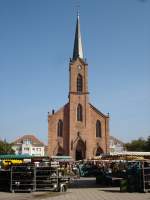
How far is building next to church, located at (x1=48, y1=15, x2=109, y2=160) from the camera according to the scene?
70.2 meters

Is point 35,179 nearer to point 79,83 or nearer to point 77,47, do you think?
point 79,83

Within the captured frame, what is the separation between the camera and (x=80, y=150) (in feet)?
233

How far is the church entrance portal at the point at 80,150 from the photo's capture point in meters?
70.5

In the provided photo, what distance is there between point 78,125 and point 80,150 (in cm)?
442

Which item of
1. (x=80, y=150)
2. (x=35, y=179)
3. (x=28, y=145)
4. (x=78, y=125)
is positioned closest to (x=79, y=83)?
(x=78, y=125)

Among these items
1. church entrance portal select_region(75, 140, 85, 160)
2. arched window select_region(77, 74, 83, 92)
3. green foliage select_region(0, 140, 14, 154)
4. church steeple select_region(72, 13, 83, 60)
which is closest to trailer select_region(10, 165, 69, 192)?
church entrance portal select_region(75, 140, 85, 160)

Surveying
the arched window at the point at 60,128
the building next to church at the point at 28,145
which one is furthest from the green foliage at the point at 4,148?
the building next to church at the point at 28,145

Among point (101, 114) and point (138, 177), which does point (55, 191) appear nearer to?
point (138, 177)

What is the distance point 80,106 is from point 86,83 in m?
4.46

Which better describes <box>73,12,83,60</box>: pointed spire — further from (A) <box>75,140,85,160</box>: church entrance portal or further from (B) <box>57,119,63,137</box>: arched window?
(A) <box>75,140,85,160</box>: church entrance portal

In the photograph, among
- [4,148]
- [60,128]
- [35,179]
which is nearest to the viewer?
[35,179]

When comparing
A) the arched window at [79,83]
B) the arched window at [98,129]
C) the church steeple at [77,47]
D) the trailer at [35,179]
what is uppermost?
the church steeple at [77,47]

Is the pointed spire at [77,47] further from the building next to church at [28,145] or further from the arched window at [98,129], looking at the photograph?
the building next to church at [28,145]

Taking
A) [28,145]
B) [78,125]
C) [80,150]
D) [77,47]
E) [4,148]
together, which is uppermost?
[77,47]
